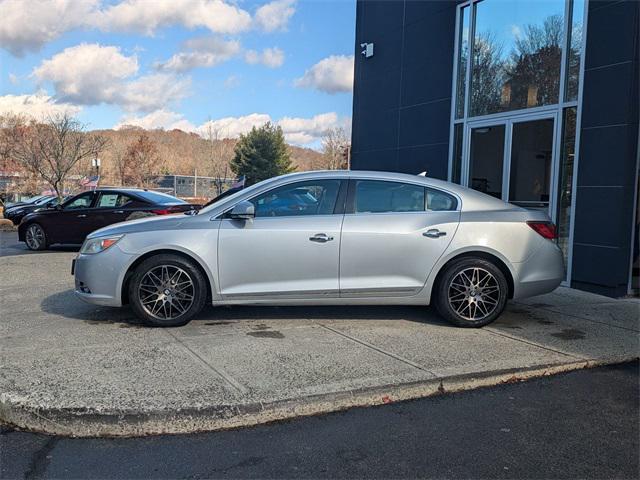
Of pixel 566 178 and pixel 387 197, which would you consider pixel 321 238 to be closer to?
pixel 387 197

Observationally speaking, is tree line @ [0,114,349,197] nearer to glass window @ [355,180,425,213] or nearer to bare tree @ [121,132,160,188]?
bare tree @ [121,132,160,188]

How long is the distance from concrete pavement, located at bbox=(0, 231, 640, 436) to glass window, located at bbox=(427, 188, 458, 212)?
1.21 metres

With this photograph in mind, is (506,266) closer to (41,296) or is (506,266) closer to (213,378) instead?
(213,378)

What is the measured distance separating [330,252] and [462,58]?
245 inches

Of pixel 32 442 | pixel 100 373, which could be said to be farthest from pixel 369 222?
pixel 32 442

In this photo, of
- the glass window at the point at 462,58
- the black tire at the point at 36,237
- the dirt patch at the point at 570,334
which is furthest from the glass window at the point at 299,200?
the black tire at the point at 36,237

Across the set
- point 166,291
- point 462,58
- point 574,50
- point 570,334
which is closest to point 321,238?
point 166,291

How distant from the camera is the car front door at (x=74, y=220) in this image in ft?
39.5

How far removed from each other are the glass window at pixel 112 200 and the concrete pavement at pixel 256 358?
5124 mm

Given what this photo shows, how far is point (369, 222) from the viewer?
216 inches

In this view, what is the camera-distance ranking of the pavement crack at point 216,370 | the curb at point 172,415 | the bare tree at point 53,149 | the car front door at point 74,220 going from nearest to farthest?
the curb at point 172,415 → the pavement crack at point 216,370 → the car front door at point 74,220 → the bare tree at point 53,149

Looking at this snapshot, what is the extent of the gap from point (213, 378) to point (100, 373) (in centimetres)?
85

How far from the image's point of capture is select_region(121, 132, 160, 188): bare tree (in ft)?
160

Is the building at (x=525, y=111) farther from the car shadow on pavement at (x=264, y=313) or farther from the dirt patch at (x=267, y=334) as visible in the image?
the dirt patch at (x=267, y=334)
